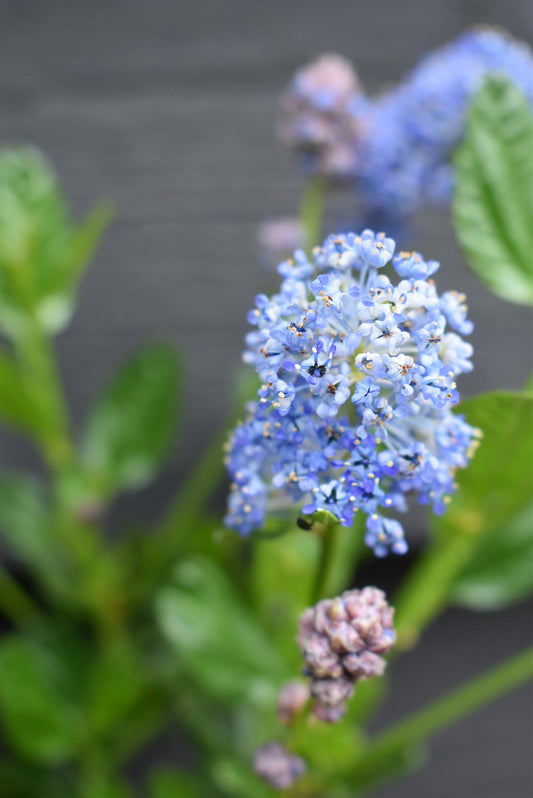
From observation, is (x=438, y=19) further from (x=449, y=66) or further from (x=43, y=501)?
(x=43, y=501)

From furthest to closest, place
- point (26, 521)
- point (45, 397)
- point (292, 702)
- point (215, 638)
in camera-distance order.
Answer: point (26, 521)
point (45, 397)
point (215, 638)
point (292, 702)

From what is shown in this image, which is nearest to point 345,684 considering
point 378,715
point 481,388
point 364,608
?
point 364,608

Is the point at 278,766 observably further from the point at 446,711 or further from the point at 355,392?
the point at 355,392

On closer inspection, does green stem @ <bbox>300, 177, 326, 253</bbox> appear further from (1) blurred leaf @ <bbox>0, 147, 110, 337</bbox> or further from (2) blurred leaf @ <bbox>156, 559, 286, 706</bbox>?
(2) blurred leaf @ <bbox>156, 559, 286, 706</bbox>

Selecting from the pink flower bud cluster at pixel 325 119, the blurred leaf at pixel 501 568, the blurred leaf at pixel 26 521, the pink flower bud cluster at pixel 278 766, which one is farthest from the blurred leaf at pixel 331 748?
the pink flower bud cluster at pixel 325 119

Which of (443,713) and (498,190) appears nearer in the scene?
(498,190)

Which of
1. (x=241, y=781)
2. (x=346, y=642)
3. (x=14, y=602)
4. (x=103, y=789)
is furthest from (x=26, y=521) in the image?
(x=346, y=642)

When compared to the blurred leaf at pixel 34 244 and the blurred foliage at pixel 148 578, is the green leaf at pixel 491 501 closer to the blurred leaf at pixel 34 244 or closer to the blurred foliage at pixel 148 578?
the blurred foliage at pixel 148 578

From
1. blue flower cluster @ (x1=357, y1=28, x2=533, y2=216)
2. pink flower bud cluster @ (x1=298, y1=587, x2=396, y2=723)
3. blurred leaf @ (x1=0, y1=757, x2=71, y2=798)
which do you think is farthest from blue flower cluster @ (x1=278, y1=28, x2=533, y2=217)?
blurred leaf @ (x1=0, y1=757, x2=71, y2=798)
